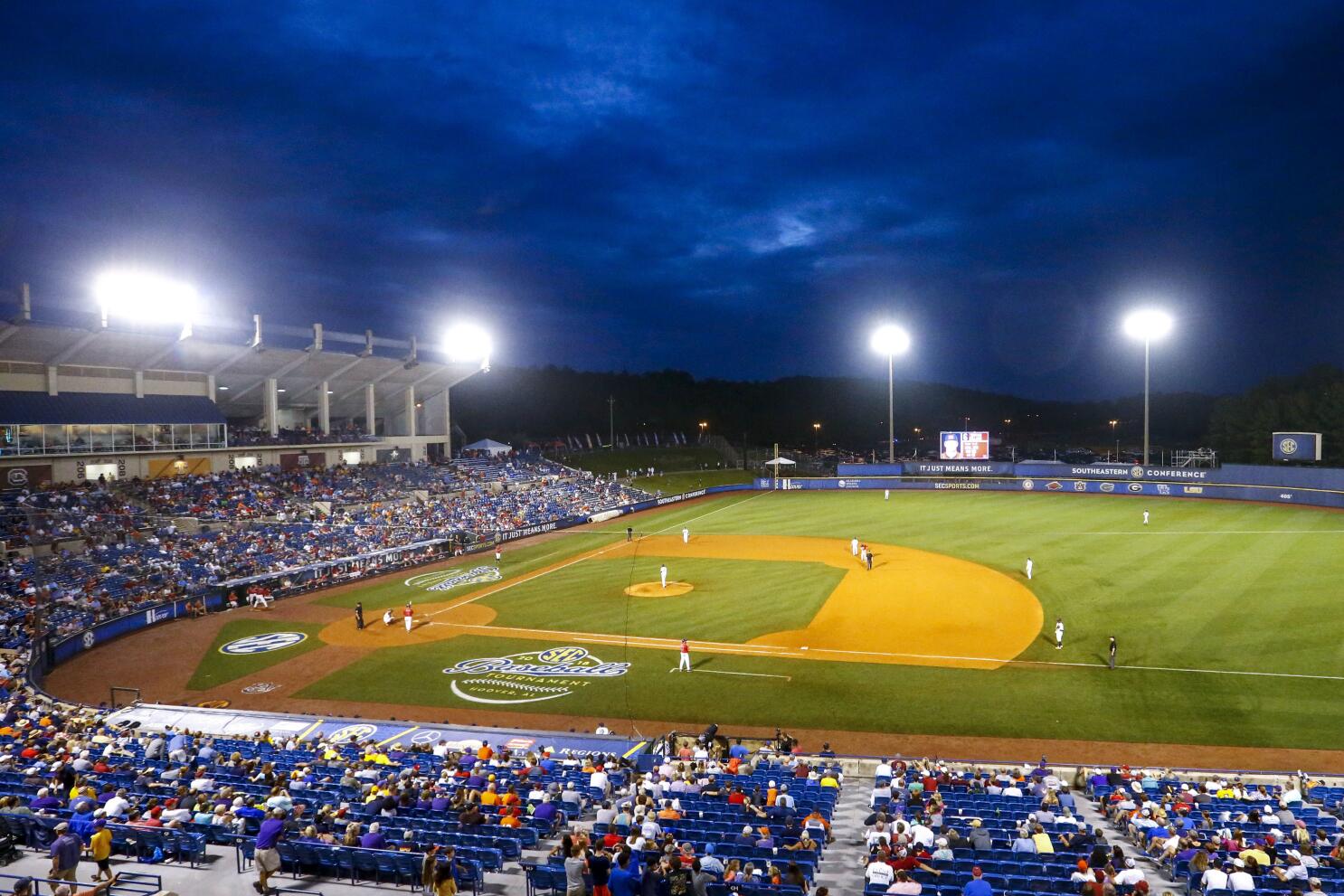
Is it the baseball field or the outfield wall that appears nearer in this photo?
the baseball field

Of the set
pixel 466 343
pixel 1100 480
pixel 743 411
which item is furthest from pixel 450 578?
pixel 743 411

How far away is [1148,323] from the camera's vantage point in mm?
59656

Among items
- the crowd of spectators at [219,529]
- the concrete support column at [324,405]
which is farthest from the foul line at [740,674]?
the concrete support column at [324,405]

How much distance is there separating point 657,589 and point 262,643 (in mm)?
15905

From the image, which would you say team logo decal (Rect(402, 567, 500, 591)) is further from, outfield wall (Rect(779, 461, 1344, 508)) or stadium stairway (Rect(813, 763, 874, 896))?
outfield wall (Rect(779, 461, 1344, 508))

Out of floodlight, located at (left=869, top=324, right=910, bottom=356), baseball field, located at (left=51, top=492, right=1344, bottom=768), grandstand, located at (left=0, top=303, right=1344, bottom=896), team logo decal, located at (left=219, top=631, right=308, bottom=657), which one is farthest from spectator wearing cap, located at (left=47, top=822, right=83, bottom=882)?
floodlight, located at (left=869, top=324, right=910, bottom=356)

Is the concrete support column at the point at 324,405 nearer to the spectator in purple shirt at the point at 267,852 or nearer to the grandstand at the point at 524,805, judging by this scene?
the grandstand at the point at 524,805

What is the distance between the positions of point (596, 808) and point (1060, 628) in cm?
1933

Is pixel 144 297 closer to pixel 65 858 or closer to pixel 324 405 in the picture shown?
pixel 324 405

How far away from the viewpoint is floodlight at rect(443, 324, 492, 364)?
63.6 m

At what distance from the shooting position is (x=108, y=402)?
140 feet

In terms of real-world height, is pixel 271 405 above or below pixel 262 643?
above

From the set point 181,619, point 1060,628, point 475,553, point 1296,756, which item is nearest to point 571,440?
point 475,553

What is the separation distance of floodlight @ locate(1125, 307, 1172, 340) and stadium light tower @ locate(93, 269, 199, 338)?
65.0m
